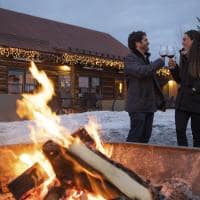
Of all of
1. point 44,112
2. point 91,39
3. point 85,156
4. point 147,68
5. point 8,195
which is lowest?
point 8,195

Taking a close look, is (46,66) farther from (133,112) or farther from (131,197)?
(131,197)

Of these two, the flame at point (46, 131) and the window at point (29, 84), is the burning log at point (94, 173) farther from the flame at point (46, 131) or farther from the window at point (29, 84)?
the window at point (29, 84)

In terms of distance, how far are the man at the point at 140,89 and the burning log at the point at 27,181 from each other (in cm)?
212

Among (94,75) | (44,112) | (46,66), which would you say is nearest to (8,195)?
(44,112)

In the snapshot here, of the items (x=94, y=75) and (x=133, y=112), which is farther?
(x=94, y=75)

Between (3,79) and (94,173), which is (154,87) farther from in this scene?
(3,79)

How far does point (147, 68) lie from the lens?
199 inches

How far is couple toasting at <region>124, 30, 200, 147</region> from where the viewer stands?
509cm

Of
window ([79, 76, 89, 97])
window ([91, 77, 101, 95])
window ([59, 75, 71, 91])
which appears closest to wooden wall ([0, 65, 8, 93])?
window ([59, 75, 71, 91])

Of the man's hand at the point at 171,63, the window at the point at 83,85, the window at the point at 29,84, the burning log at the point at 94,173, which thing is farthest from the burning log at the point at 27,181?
the window at the point at 83,85

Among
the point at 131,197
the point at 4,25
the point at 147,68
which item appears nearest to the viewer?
the point at 131,197

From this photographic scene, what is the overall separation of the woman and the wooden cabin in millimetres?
10648

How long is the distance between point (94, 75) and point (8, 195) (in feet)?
66.5

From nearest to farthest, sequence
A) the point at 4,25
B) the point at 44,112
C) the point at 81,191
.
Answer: the point at 81,191 → the point at 44,112 → the point at 4,25
